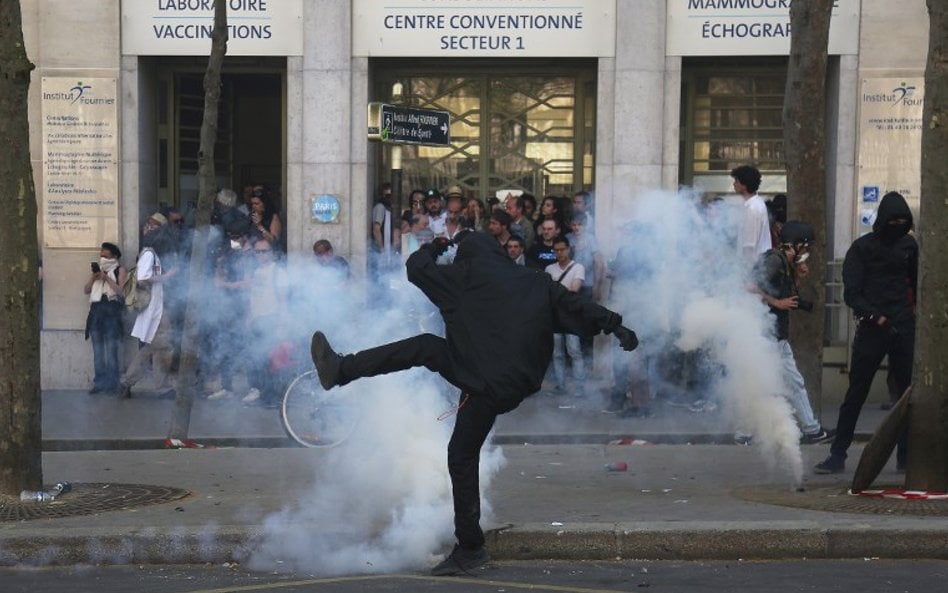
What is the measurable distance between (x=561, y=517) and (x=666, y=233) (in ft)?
7.37

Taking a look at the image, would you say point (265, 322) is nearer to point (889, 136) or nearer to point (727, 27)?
point (727, 27)

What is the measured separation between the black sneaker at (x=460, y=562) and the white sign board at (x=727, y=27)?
29.8 feet

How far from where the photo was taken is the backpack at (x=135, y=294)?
45.1ft

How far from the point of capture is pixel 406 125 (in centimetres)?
1236

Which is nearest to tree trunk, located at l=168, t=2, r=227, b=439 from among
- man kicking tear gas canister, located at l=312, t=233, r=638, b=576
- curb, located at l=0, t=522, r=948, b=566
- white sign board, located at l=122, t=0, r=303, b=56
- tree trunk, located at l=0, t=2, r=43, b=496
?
tree trunk, located at l=0, t=2, r=43, b=496

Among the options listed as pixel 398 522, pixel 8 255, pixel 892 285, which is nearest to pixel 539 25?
pixel 892 285

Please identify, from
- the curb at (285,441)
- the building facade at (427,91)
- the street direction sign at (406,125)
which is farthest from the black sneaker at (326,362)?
the building facade at (427,91)

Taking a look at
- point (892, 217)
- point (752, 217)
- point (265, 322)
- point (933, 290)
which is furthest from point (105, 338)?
point (933, 290)

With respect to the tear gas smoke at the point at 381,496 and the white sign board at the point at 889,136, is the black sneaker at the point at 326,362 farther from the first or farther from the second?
the white sign board at the point at 889,136

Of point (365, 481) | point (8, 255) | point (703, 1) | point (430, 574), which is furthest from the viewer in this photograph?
point (703, 1)

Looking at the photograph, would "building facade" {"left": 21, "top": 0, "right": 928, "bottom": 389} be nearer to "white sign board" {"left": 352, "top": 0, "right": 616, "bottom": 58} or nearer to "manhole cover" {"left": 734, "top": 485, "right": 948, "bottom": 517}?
"white sign board" {"left": 352, "top": 0, "right": 616, "bottom": 58}

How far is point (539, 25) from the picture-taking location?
50.8 ft

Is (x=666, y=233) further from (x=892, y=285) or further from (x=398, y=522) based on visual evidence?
(x=398, y=522)

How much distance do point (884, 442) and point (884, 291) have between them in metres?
1.27
